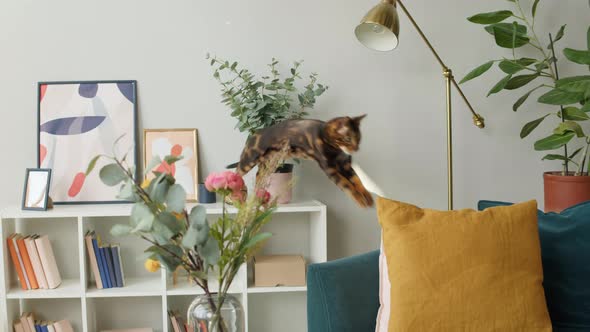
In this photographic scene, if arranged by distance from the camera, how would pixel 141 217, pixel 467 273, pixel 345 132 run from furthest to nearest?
pixel 345 132, pixel 467 273, pixel 141 217

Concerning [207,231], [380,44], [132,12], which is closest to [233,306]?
[207,231]

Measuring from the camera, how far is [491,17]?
8.98 feet

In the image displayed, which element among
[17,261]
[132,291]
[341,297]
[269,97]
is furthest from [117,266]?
[341,297]

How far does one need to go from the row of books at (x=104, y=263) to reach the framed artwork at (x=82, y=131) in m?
0.24

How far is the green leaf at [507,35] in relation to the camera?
8.86 feet

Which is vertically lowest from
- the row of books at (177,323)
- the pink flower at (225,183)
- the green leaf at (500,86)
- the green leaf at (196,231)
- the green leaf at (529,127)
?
the row of books at (177,323)

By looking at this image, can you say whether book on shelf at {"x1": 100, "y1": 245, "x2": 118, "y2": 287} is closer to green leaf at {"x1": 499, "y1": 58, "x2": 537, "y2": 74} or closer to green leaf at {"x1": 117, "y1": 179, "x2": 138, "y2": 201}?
green leaf at {"x1": 117, "y1": 179, "x2": 138, "y2": 201}

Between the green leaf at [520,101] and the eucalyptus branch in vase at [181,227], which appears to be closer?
the eucalyptus branch in vase at [181,227]

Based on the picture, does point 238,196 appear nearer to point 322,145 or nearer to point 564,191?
point 322,145

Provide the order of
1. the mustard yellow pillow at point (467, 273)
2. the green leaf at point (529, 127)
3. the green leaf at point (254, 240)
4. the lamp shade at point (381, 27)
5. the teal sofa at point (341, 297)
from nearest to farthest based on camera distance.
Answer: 1. the green leaf at point (254, 240)
2. the mustard yellow pillow at point (467, 273)
3. the teal sofa at point (341, 297)
4. the lamp shade at point (381, 27)
5. the green leaf at point (529, 127)

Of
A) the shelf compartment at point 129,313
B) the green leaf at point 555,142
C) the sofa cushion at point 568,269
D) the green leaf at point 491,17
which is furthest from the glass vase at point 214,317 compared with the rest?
the green leaf at point 491,17

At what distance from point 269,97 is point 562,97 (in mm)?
1257

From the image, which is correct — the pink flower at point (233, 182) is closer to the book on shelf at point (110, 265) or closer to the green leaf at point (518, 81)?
the book on shelf at point (110, 265)

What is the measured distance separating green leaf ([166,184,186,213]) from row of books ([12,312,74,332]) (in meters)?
1.82
